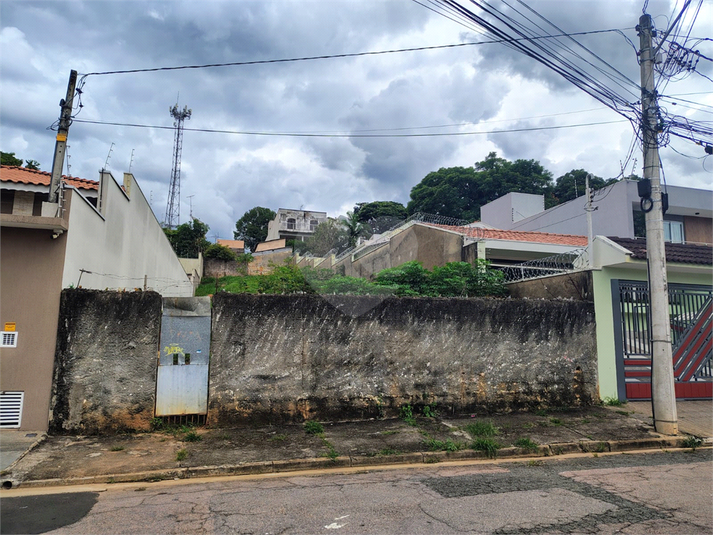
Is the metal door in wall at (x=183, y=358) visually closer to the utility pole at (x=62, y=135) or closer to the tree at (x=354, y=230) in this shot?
the utility pole at (x=62, y=135)

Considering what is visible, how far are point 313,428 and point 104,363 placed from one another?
132 inches

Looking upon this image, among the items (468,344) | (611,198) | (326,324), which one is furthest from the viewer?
(611,198)

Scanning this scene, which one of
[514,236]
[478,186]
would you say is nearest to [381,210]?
[478,186]

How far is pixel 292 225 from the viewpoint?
5003 cm

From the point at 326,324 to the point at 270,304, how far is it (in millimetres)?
1037

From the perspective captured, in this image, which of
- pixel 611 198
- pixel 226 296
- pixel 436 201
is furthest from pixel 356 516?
pixel 436 201

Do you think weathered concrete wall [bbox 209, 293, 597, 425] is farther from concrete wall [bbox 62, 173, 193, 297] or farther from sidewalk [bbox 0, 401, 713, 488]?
concrete wall [bbox 62, 173, 193, 297]

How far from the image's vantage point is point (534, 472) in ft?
19.2

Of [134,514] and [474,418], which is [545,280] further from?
[134,514]

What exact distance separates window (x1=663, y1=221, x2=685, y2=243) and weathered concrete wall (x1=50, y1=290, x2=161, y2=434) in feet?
72.1

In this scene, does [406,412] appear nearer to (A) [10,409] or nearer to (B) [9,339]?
(A) [10,409]

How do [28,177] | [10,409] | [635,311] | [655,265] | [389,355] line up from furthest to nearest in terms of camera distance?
[635,311], [28,177], [389,355], [655,265], [10,409]

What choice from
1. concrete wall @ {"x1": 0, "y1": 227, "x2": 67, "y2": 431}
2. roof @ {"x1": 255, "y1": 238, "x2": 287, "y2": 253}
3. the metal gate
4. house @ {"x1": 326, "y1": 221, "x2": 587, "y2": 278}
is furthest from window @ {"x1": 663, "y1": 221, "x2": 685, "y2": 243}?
roof @ {"x1": 255, "y1": 238, "x2": 287, "y2": 253}

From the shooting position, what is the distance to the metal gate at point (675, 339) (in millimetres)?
9859
